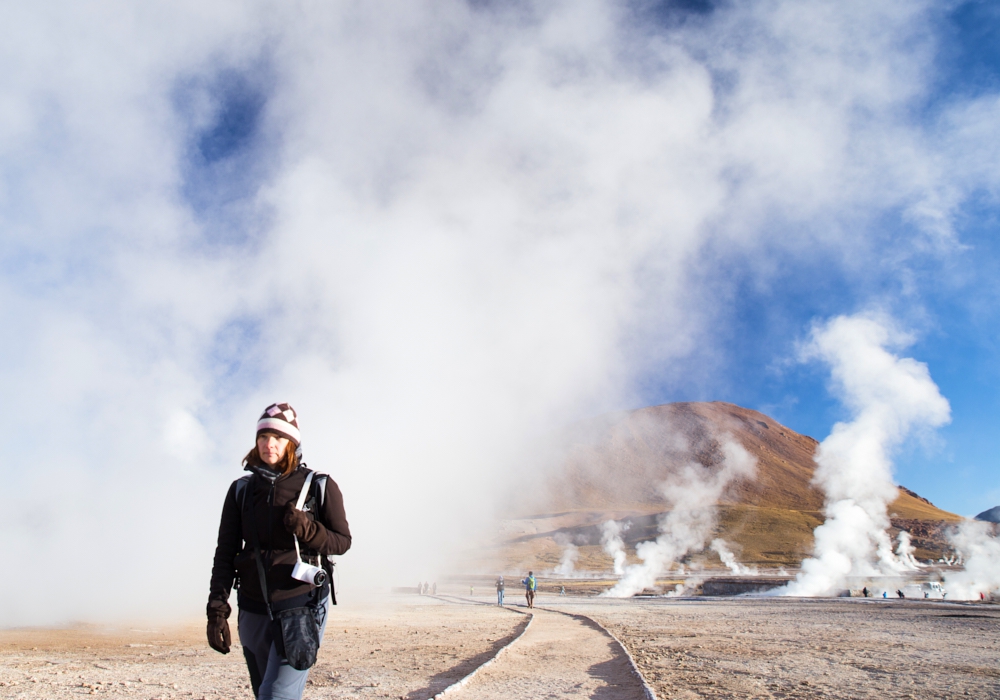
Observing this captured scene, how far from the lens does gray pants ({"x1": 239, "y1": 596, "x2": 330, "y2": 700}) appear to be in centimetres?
326

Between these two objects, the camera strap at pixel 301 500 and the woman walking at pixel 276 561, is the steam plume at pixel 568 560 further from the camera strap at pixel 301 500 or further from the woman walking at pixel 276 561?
the camera strap at pixel 301 500

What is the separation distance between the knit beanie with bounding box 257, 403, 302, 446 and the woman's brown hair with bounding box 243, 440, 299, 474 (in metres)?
0.06

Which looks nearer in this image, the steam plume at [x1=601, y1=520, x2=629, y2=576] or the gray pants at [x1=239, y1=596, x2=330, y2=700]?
the gray pants at [x1=239, y1=596, x2=330, y2=700]

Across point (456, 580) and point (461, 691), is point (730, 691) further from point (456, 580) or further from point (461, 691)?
point (456, 580)

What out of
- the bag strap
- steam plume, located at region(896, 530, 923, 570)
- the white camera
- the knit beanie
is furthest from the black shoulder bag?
steam plume, located at region(896, 530, 923, 570)

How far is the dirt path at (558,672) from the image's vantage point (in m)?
8.64

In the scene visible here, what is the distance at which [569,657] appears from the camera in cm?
1253

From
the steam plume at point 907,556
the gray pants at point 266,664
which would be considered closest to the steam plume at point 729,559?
the steam plume at point 907,556

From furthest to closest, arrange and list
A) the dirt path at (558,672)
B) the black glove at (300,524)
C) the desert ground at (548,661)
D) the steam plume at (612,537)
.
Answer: the steam plume at (612,537), the desert ground at (548,661), the dirt path at (558,672), the black glove at (300,524)

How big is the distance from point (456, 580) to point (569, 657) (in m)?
67.9

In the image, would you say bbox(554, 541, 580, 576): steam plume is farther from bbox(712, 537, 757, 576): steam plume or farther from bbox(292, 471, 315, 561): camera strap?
bbox(292, 471, 315, 561): camera strap

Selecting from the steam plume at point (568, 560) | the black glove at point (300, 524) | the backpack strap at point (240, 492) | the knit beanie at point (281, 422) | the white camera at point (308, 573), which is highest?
the knit beanie at point (281, 422)

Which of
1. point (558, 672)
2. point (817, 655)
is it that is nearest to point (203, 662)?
point (558, 672)

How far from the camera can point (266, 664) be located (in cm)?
336
